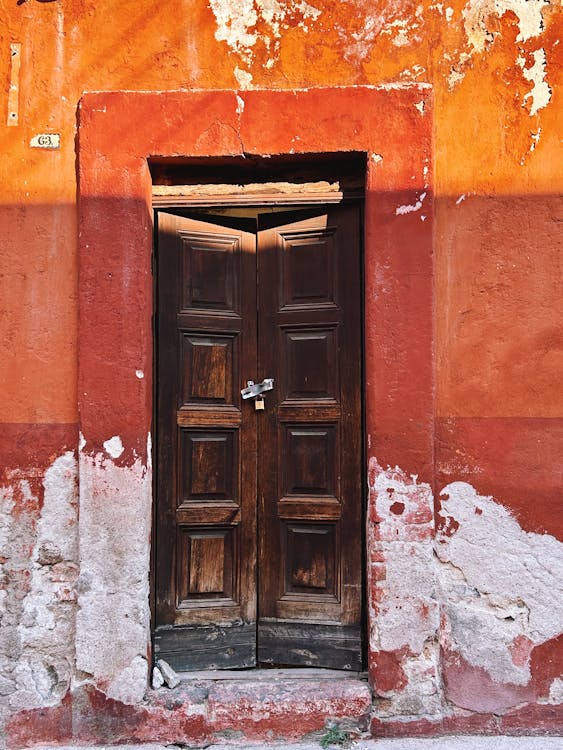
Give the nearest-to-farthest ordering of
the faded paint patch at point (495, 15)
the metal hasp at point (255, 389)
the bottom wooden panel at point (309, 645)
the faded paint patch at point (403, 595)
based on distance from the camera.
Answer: the faded paint patch at point (403, 595) → the faded paint patch at point (495, 15) → the bottom wooden panel at point (309, 645) → the metal hasp at point (255, 389)

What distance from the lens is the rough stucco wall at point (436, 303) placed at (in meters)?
3.15

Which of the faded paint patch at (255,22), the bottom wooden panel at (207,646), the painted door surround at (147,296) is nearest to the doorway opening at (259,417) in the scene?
the bottom wooden panel at (207,646)

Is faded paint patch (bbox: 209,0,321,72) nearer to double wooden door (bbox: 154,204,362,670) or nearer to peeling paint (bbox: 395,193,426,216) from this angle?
double wooden door (bbox: 154,204,362,670)

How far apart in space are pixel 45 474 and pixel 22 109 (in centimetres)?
167

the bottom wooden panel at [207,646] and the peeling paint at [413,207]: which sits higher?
the peeling paint at [413,207]

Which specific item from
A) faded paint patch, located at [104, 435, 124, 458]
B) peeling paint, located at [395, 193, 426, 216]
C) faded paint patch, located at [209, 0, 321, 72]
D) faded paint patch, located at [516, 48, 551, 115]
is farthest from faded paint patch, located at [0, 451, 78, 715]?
faded paint patch, located at [516, 48, 551, 115]

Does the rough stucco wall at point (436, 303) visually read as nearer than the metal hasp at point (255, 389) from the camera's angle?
Yes

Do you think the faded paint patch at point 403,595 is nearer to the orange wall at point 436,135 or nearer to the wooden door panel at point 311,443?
the wooden door panel at point 311,443

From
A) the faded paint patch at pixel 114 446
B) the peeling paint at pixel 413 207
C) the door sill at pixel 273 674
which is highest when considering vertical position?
the peeling paint at pixel 413 207

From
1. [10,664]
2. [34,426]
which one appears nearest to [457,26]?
[34,426]

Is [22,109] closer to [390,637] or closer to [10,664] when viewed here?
[10,664]

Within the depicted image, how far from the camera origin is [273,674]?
3342 mm

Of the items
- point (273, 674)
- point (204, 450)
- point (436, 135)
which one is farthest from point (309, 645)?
point (436, 135)

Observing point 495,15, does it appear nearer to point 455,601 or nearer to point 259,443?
point 259,443
